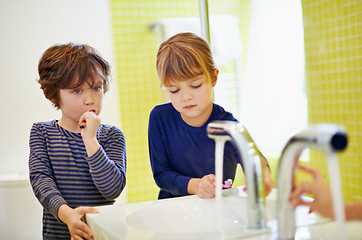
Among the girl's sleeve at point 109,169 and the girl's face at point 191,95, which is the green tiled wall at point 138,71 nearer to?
the girl's sleeve at point 109,169

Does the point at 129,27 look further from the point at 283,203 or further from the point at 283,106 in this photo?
the point at 283,203

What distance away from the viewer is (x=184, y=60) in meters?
0.86

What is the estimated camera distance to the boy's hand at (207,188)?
83 centimetres

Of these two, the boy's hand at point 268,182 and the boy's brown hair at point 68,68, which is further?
the boy's brown hair at point 68,68

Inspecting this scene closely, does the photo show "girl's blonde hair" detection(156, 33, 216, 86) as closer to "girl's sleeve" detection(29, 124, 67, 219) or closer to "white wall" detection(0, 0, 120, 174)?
"girl's sleeve" detection(29, 124, 67, 219)

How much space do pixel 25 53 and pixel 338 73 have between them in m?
1.66

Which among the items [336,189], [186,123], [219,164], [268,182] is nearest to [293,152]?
[336,189]

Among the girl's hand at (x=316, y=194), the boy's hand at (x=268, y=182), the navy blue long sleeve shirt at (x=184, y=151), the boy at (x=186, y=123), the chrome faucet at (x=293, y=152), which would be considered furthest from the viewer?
the navy blue long sleeve shirt at (x=184, y=151)

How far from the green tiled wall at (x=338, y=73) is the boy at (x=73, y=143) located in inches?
18.2

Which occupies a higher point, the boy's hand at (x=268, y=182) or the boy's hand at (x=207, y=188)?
the boy's hand at (x=268, y=182)

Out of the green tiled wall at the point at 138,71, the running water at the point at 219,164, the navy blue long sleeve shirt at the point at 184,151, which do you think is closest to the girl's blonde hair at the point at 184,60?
the navy blue long sleeve shirt at the point at 184,151

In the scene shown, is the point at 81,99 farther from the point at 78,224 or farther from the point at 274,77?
the point at 274,77

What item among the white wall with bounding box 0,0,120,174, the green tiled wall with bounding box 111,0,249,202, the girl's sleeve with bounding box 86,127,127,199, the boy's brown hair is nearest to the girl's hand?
the girl's sleeve with bounding box 86,127,127,199

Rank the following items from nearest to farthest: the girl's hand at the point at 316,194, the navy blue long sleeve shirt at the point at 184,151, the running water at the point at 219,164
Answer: the girl's hand at the point at 316,194
the running water at the point at 219,164
the navy blue long sleeve shirt at the point at 184,151
